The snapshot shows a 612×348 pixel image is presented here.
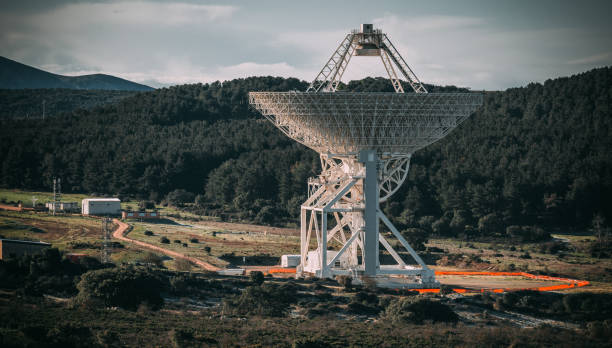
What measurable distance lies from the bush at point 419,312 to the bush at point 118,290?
11.5 m

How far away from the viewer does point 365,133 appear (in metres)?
47.0

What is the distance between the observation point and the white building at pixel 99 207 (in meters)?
78.7

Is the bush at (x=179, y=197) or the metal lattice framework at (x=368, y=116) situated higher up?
the metal lattice framework at (x=368, y=116)

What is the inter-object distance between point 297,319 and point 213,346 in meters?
7.44

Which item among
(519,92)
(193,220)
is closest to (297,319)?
(193,220)

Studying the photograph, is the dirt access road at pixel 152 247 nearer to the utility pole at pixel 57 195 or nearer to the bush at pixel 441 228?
the utility pole at pixel 57 195

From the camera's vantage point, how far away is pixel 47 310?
36.1 metres

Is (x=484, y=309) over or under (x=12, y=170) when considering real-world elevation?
under

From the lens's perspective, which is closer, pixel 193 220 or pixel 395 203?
pixel 193 220

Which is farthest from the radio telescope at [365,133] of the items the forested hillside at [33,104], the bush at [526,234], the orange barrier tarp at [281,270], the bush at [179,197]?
the forested hillside at [33,104]

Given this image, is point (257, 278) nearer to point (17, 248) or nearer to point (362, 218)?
point (362, 218)

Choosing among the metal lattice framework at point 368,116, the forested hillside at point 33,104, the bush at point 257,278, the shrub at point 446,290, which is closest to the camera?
the metal lattice framework at point 368,116

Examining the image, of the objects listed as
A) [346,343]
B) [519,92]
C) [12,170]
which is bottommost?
[346,343]

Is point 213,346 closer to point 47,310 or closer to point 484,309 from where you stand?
point 47,310
